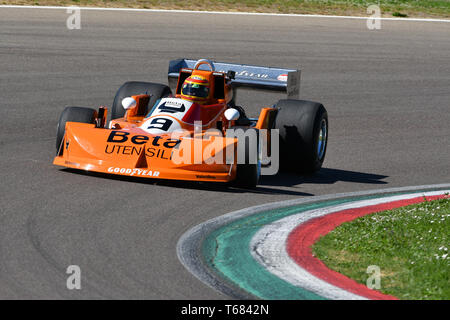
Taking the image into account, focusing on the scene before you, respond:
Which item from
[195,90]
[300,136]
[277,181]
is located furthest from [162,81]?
[277,181]

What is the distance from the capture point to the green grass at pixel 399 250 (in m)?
6.86

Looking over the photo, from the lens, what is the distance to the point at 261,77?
13.2 metres

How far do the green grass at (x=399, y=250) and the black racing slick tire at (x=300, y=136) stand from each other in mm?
2472

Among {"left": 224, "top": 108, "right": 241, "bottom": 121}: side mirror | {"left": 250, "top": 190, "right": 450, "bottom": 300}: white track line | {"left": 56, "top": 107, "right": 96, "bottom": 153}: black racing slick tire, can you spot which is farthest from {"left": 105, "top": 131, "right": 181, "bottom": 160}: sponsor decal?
{"left": 250, "top": 190, "right": 450, "bottom": 300}: white track line

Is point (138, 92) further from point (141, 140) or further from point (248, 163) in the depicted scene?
point (248, 163)

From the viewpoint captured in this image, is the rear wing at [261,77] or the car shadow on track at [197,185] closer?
the car shadow on track at [197,185]

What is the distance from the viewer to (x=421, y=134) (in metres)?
15.3

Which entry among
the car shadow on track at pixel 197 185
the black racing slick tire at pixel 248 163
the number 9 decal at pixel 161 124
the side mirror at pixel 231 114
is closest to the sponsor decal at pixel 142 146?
the car shadow on track at pixel 197 185

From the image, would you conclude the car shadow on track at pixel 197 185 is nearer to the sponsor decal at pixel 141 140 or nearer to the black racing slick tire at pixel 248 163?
the black racing slick tire at pixel 248 163

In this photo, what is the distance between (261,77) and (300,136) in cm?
184

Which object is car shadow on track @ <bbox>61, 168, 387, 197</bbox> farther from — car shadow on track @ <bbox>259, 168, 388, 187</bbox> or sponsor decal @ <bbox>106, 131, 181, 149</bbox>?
sponsor decal @ <bbox>106, 131, 181, 149</bbox>

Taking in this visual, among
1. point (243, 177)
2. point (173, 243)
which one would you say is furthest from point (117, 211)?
point (243, 177)

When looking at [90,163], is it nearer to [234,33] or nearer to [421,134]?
[421,134]
